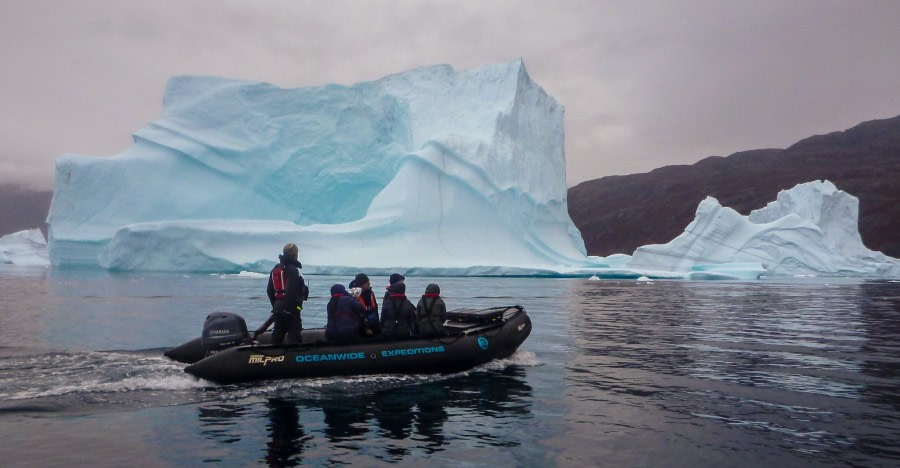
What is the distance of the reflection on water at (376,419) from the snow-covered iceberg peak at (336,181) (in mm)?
23816

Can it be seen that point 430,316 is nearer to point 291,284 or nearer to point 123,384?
point 291,284

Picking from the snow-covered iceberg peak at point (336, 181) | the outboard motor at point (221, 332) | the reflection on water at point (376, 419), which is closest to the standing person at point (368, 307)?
the reflection on water at point (376, 419)

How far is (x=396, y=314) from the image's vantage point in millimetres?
7941

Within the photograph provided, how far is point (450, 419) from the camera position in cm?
580

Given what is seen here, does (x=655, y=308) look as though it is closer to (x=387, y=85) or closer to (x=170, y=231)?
(x=170, y=231)

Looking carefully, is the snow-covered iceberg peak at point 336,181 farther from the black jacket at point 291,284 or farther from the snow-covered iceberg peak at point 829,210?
the black jacket at point 291,284

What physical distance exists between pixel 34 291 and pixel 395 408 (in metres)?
19.1

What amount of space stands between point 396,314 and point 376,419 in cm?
226

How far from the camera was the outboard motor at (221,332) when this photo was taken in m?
7.57

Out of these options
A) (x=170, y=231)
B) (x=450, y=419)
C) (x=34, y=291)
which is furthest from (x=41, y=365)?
(x=170, y=231)

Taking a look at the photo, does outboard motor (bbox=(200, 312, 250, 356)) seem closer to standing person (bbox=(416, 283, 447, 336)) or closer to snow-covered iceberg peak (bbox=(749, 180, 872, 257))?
standing person (bbox=(416, 283, 447, 336))

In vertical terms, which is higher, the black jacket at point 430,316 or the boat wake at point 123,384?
the black jacket at point 430,316

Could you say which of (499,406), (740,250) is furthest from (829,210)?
(499,406)

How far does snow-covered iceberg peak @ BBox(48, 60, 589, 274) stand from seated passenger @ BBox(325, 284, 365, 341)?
2283 centimetres
